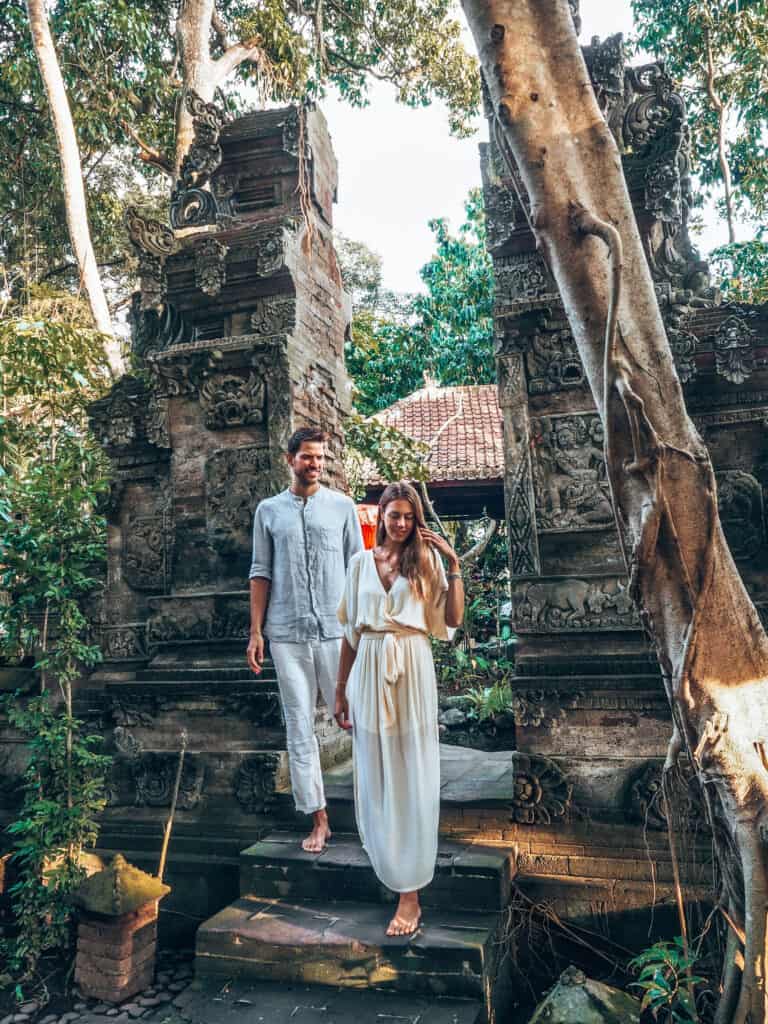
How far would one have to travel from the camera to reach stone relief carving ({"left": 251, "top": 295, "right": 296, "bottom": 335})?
5.17 metres

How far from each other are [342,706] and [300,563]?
2.79 ft

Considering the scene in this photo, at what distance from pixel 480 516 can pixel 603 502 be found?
8728 millimetres

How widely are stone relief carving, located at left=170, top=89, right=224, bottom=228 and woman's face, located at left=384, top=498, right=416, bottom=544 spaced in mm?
3247

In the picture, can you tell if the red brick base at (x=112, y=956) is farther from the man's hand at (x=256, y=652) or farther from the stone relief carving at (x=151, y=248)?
the stone relief carving at (x=151, y=248)

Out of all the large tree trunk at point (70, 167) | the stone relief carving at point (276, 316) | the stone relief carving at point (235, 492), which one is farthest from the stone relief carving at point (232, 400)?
the large tree trunk at point (70, 167)

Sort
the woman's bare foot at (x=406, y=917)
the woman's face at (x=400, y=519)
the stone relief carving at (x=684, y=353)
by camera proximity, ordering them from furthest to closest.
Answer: the stone relief carving at (x=684, y=353), the woman's face at (x=400, y=519), the woman's bare foot at (x=406, y=917)

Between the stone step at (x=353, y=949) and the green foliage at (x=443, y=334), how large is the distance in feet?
40.5

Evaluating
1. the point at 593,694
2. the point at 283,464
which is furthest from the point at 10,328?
the point at 593,694

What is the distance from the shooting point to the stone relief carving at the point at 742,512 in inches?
164

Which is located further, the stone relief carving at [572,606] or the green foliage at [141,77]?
the green foliage at [141,77]

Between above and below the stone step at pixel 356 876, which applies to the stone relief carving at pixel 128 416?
above

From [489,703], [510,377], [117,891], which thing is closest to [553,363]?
[510,377]

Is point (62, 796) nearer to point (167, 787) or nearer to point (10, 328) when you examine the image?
point (167, 787)

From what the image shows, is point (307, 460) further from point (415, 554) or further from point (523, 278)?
point (523, 278)
